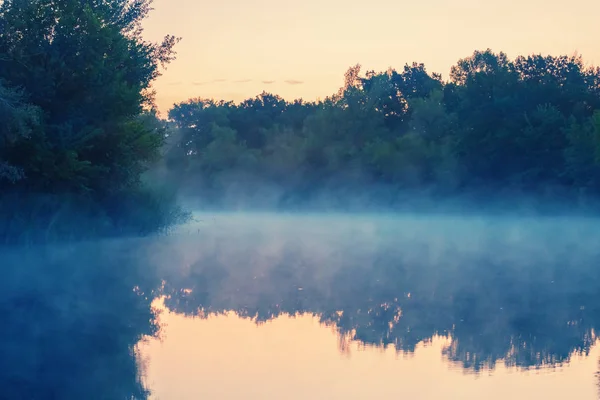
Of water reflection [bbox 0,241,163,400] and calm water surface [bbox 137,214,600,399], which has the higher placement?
calm water surface [bbox 137,214,600,399]

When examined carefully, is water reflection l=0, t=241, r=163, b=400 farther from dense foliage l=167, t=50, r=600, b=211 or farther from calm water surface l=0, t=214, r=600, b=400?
dense foliage l=167, t=50, r=600, b=211

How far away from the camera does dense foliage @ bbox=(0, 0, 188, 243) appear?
75.0 ft

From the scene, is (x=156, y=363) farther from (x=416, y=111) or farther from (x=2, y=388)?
A: (x=416, y=111)

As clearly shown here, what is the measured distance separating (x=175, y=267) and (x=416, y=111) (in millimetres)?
43182

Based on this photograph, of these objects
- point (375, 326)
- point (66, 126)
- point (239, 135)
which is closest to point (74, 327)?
point (375, 326)

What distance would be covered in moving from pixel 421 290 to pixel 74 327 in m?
6.23

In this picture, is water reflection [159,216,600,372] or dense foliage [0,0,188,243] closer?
water reflection [159,216,600,372]

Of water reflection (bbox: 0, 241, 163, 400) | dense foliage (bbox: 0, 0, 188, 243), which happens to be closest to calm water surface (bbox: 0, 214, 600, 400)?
water reflection (bbox: 0, 241, 163, 400)

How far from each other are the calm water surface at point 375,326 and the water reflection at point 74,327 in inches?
12.7

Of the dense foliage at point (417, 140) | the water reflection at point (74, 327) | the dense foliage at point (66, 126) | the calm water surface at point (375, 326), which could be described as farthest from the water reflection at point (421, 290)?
the dense foliage at point (417, 140)

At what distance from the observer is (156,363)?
8.39m

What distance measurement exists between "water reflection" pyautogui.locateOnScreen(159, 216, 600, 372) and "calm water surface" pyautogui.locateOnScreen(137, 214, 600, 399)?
3 cm

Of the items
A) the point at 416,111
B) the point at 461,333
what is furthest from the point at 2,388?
the point at 416,111

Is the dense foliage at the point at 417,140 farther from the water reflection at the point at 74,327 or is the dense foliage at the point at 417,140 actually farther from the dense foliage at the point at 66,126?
the water reflection at the point at 74,327
